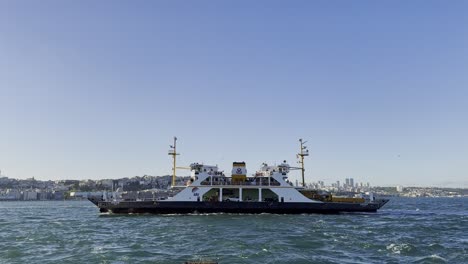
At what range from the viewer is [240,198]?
4688cm

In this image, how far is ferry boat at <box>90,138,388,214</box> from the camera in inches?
1778

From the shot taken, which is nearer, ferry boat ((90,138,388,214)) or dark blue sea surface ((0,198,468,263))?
dark blue sea surface ((0,198,468,263))

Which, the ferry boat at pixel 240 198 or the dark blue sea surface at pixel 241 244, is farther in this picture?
the ferry boat at pixel 240 198

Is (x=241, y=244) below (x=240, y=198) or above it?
below

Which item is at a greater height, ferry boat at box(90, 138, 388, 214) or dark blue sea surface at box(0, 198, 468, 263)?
ferry boat at box(90, 138, 388, 214)

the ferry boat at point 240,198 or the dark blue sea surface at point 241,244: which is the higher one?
the ferry boat at point 240,198

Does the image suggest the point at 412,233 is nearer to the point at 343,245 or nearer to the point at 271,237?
the point at 343,245

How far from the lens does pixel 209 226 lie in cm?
3312

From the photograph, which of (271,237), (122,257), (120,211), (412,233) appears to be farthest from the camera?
(120,211)

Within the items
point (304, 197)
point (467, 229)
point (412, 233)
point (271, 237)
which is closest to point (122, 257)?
point (271, 237)

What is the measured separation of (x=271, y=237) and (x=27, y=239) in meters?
15.3

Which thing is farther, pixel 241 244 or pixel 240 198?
pixel 240 198

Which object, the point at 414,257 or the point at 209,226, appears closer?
the point at 414,257

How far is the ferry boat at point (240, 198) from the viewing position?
45.2 m
